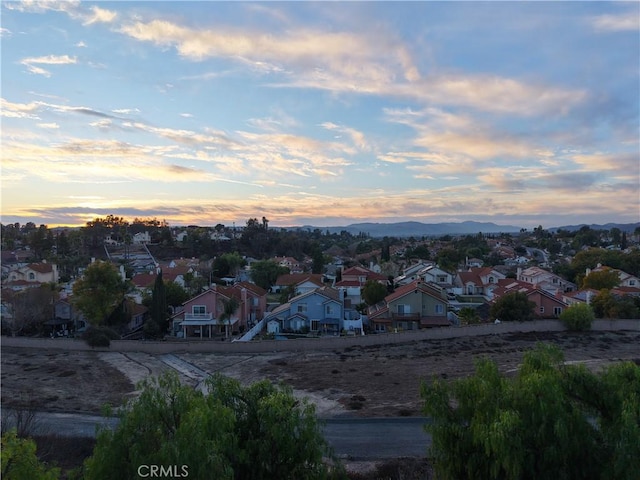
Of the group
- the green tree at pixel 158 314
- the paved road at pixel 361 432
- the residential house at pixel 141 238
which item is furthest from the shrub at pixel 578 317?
the residential house at pixel 141 238

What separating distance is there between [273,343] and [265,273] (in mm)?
25368

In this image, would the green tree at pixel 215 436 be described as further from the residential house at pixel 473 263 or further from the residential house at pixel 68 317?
the residential house at pixel 473 263

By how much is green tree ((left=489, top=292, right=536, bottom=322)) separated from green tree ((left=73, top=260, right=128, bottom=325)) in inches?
1215

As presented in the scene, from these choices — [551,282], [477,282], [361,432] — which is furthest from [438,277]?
[361,432]

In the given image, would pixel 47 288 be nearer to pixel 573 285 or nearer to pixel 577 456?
pixel 577 456

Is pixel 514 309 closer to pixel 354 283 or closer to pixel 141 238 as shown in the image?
pixel 354 283

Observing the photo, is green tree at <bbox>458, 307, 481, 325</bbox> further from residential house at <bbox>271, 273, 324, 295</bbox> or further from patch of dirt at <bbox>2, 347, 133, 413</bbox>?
patch of dirt at <bbox>2, 347, 133, 413</bbox>

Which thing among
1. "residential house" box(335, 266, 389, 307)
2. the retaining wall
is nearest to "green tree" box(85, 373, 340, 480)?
the retaining wall

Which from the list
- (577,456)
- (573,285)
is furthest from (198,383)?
(573,285)

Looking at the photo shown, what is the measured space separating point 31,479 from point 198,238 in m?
91.5

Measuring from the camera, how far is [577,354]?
2783 centimetres

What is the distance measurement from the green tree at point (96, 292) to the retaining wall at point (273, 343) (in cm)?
330

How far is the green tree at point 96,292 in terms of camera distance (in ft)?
110

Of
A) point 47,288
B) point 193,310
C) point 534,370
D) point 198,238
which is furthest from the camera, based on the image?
point 198,238
